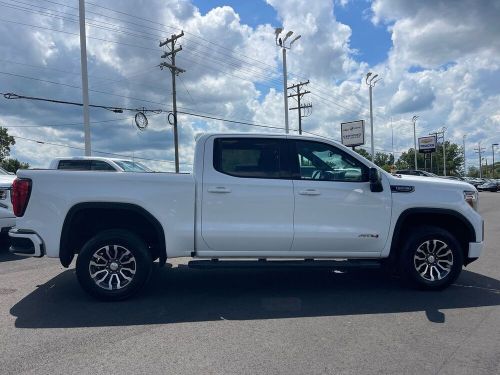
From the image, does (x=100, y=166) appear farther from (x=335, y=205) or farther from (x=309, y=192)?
(x=335, y=205)

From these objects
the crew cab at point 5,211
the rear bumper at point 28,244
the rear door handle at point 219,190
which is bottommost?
the rear bumper at point 28,244

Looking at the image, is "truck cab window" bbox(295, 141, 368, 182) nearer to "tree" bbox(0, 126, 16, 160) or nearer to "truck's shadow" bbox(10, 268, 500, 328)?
"truck's shadow" bbox(10, 268, 500, 328)

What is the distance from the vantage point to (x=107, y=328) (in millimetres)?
4656

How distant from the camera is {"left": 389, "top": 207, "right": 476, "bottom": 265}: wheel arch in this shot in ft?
19.5

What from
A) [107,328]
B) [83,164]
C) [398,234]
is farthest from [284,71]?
[107,328]

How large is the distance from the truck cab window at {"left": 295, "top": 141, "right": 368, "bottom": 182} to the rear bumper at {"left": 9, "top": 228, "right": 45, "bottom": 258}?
3.28 metres

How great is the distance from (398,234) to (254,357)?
292 cm

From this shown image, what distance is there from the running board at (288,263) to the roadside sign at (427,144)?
60.0 metres

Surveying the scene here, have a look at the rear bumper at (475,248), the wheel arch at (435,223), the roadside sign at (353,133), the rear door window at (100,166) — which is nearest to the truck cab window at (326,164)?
the wheel arch at (435,223)

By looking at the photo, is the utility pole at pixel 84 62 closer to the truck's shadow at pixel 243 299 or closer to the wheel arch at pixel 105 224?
the truck's shadow at pixel 243 299

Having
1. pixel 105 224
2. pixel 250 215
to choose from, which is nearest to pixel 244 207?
pixel 250 215

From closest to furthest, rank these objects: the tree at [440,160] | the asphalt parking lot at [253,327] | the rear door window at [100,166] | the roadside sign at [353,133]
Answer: the asphalt parking lot at [253,327] → the rear door window at [100,166] → the roadside sign at [353,133] → the tree at [440,160]

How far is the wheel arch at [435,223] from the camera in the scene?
5945 millimetres

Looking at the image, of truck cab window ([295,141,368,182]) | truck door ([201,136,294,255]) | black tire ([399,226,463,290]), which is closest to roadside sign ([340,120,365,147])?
black tire ([399,226,463,290])
